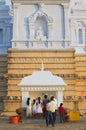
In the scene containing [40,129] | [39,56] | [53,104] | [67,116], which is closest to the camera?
[40,129]

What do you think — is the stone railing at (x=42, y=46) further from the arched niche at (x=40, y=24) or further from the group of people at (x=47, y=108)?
the group of people at (x=47, y=108)

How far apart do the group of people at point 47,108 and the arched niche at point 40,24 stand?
30.5 feet

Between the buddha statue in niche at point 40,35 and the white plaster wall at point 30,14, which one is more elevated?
the white plaster wall at point 30,14

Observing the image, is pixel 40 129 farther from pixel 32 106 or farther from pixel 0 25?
pixel 0 25

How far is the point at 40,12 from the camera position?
30.7 metres

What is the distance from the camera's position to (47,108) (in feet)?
60.4

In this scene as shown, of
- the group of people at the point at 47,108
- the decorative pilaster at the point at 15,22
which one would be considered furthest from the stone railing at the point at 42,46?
the group of people at the point at 47,108

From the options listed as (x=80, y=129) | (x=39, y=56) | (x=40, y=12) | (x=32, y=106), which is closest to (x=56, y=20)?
(x=40, y=12)

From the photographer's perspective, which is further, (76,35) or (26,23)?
(76,35)

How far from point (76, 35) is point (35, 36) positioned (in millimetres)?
7589

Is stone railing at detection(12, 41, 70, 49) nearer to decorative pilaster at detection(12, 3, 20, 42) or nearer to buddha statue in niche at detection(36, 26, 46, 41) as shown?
buddha statue in niche at detection(36, 26, 46, 41)

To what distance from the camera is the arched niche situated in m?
30.4

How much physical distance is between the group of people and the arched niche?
9303 millimetres

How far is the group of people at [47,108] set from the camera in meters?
18.3
